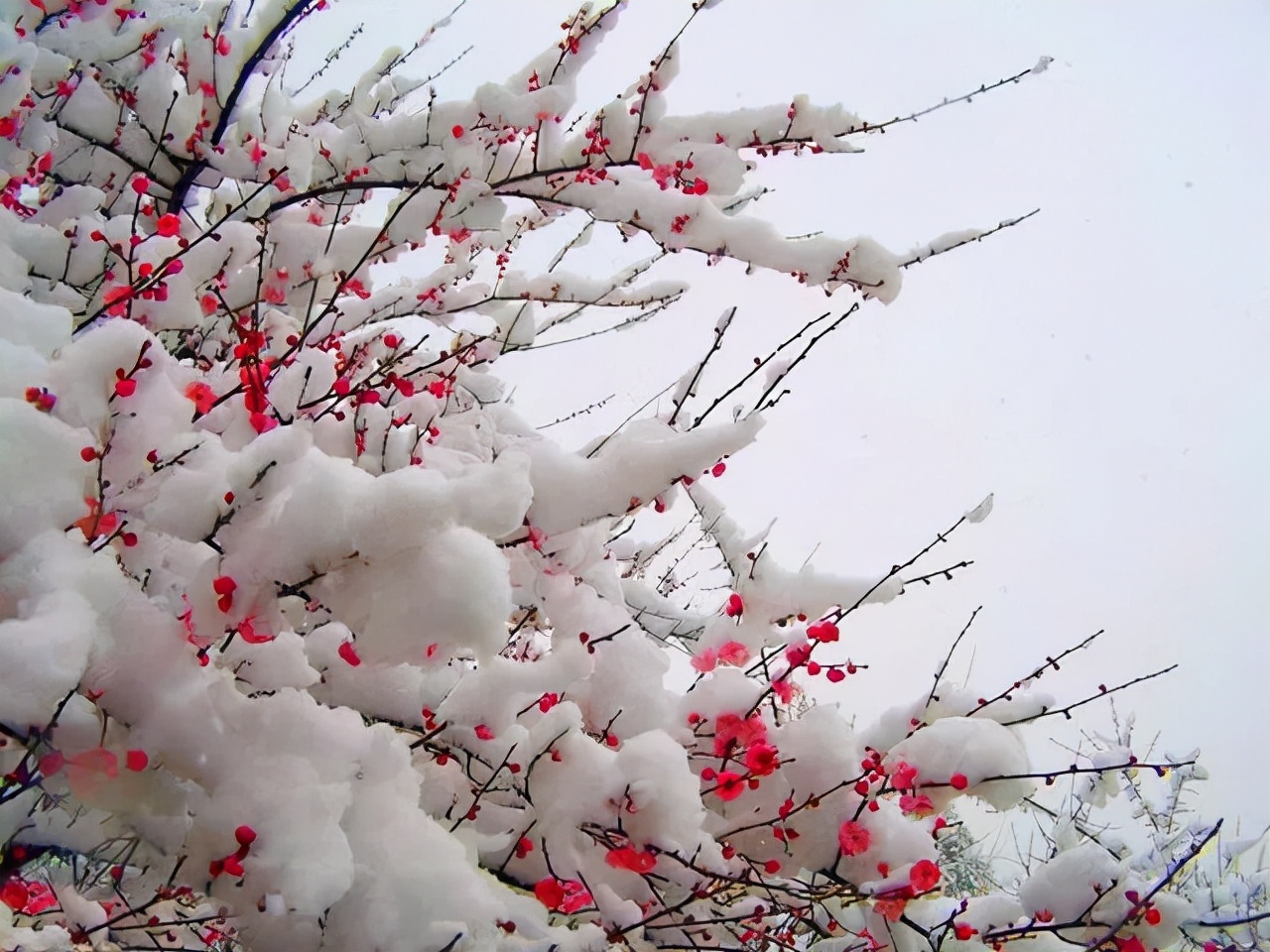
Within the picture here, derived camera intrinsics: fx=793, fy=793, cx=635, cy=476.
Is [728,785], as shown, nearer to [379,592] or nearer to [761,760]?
[761,760]

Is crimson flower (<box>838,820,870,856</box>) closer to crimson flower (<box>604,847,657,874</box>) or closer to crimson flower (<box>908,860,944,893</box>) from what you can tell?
crimson flower (<box>908,860,944,893</box>)

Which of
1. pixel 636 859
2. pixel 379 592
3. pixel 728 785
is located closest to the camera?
pixel 379 592

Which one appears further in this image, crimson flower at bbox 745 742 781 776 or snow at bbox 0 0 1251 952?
crimson flower at bbox 745 742 781 776

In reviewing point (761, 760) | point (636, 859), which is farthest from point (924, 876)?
point (636, 859)

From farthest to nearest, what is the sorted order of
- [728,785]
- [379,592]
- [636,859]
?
1. [728,785]
2. [636,859]
3. [379,592]

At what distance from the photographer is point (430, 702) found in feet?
6.15

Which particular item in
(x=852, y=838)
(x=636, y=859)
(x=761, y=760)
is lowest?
(x=636, y=859)

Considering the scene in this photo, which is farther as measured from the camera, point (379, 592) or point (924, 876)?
point (924, 876)

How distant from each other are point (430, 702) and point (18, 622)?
0.95 meters

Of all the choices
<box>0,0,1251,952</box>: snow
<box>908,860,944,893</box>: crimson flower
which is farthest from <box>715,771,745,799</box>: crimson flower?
<box>908,860,944,893</box>: crimson flower

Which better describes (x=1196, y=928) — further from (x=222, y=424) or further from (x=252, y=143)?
(x=252, y=143)

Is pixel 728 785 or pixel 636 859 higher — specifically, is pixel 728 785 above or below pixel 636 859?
above

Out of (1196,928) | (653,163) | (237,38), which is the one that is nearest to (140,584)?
(653,163)

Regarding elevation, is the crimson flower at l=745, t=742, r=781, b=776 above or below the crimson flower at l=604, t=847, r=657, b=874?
above
